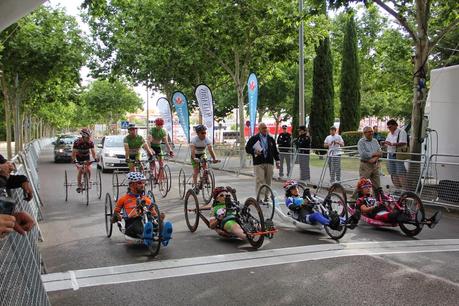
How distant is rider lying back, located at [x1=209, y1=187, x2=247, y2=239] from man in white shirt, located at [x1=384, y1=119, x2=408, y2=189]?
16.8 feet

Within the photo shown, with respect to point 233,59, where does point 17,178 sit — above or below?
below

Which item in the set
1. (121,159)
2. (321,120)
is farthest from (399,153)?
(321,120)

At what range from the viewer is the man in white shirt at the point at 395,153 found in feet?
37.2

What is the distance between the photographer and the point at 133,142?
11.7m

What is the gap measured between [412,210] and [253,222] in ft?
9.54

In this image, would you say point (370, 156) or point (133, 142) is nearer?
point (370, 156)

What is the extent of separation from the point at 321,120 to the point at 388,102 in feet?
48.5

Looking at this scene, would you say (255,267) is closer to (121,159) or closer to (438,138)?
(438,138)

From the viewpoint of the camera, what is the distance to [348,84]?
114ft

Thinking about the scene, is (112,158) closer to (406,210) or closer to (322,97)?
(406,210)

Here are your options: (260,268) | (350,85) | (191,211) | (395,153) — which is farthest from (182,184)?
(350,85)

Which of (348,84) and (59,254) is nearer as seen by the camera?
(59,254)

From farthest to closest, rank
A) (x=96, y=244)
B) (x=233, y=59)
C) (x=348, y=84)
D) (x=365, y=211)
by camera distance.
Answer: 1. (x=348, y=84)
2. (x=233, y=59)
3. (x=365, y=211)
4. (x=96, y=244)

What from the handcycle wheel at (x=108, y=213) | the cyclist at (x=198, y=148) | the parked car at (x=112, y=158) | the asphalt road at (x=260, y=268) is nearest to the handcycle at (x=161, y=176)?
the cyclist at (x=198, y=148)
